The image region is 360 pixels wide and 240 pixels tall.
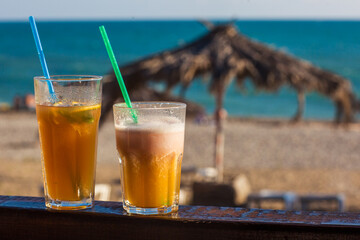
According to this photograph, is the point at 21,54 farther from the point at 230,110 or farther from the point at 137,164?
the point at 137,164

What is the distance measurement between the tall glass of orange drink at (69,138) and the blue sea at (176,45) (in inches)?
792

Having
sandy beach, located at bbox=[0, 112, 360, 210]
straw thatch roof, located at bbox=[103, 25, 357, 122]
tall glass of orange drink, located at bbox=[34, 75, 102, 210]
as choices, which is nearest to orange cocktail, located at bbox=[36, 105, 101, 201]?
tall glass of orange drink, located at bbox=[34, 75, 102, 210]

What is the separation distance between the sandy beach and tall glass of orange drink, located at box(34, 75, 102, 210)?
5.30 meters

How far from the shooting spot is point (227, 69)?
6.04 m

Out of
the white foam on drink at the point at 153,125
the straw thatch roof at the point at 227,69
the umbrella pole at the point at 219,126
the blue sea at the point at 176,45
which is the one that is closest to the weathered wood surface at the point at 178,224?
the white foam on drink at the point at 153,125

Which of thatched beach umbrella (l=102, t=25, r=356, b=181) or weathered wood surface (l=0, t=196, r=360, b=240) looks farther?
thatched beach umbrella (l=102, t=25, r=356, b=181)

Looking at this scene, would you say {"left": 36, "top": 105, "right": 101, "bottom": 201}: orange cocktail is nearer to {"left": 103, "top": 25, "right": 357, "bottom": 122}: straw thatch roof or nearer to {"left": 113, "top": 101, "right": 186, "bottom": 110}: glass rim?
{"left": 113, "top": 101, "right": 186, "bottom": 110}: glass rim

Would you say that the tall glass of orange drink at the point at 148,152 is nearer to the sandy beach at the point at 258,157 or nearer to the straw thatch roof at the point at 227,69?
the straw thatch roof at the point at 227,69

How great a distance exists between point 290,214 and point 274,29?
50.4 metres

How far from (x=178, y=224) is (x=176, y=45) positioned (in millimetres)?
33392

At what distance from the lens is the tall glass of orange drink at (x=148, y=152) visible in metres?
1.05

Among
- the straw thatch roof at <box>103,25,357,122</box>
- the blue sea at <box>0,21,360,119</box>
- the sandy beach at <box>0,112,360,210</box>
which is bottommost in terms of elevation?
the sandy beach at <box>0,112,360,210</box>

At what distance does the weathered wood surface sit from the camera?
2.90 ft

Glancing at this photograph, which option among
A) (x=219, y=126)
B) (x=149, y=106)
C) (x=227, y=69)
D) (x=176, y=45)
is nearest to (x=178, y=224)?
(x=149, y=106)
